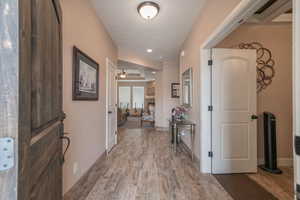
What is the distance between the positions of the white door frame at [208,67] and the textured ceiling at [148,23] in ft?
2.52

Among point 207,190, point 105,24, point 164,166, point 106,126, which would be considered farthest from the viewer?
point 106,126

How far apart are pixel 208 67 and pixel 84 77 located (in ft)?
6.63

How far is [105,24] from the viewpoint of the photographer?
322 centimetres

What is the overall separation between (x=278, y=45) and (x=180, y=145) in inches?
122

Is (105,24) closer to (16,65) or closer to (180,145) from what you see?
(16,65)

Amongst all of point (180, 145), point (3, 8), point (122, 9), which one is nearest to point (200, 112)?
point (180, 145)

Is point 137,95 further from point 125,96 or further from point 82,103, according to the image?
point 82,103

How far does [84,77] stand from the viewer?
235 centimetres

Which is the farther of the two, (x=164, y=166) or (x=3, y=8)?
(x=164, y=166)

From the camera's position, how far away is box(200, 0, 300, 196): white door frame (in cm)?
82

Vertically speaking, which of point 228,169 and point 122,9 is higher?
point 122,9

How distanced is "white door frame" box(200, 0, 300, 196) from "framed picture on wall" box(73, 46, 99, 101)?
6.13 ft

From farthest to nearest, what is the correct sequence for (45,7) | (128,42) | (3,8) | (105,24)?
(128,42) → (105,24) → (45,7) → (3,8)

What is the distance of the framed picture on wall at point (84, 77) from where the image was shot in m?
2.07
